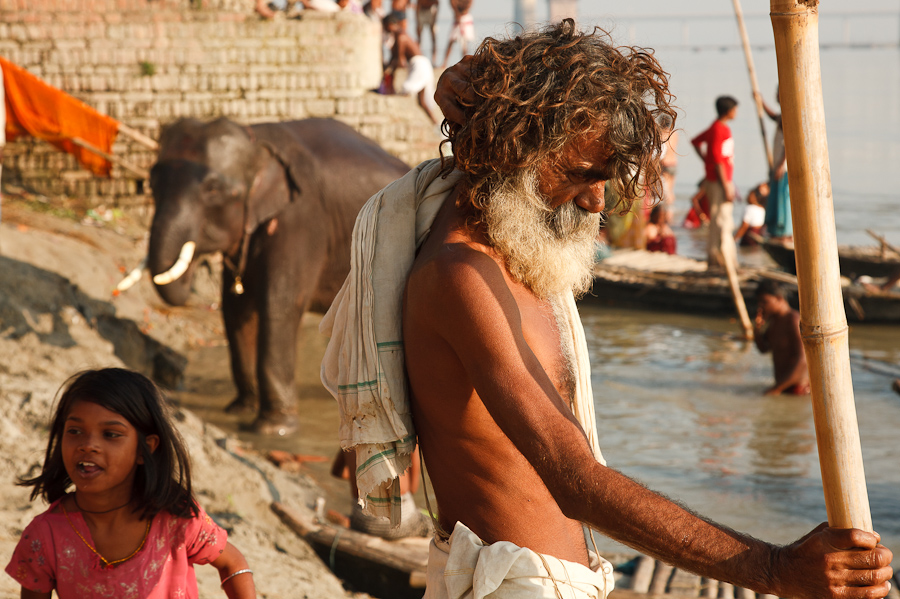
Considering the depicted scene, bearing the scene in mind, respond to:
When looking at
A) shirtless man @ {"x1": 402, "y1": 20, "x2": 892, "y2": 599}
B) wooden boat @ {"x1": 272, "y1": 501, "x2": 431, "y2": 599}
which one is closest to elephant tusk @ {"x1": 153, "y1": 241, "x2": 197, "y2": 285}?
wooden boat @ {"x1": 272, "y1": 501, "x2": 431, "y2": 599}

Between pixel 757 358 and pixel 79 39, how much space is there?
320 inches

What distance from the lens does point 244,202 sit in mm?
6566

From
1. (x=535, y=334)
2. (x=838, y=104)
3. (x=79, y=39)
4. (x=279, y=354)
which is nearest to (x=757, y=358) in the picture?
(x=279, y=354)

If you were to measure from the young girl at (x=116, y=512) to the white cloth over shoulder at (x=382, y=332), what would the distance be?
1.71 ft

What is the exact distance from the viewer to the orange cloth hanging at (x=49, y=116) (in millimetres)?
9938

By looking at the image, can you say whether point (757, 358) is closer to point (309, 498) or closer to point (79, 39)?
point (309, 498)

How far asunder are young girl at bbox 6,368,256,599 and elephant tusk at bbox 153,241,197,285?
4161 mm

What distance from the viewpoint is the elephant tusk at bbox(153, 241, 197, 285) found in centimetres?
645

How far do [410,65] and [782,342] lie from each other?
7.29 m

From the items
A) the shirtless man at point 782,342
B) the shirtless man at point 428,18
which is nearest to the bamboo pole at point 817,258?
the shirtless man at point 782,342

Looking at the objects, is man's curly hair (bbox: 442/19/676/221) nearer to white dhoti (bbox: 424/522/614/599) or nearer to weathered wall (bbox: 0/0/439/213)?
white dhoti (bbox: 424/522/614/599)

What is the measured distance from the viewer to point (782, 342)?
7.40 metres

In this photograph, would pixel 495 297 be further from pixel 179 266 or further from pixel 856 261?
pixel 856 261

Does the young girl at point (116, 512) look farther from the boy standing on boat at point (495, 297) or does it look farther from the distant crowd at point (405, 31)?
the distant crowd at point (405, 31)
